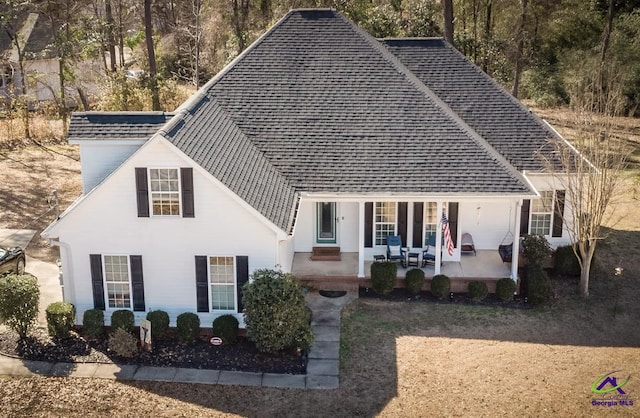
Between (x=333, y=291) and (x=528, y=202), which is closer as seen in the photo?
(x=333, y=291)

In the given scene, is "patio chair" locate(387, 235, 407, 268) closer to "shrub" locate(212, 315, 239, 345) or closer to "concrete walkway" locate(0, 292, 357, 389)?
"concrete walkway" locate(0, 292, 357, 389)

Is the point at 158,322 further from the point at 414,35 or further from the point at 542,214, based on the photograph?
the point at 414,35

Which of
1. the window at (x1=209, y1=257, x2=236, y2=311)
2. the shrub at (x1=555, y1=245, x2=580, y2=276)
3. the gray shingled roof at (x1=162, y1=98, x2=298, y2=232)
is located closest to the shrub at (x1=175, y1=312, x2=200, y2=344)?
the window at (x1=209, y1=257, x2=236, y2=311)

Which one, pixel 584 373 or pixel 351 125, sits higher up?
pixel 351 125

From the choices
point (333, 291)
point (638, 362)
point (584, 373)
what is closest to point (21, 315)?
point (333, 291)

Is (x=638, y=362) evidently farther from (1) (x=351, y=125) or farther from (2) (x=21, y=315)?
(2) (x=21, y=315)

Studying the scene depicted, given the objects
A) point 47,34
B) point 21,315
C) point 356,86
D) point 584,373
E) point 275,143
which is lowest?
point 584,373

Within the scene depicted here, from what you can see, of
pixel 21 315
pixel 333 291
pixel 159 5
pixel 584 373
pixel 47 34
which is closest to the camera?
pixel 584 373

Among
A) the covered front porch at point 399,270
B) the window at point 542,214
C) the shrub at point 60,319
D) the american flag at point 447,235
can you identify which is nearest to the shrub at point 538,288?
the covered front porch at point 399,270
